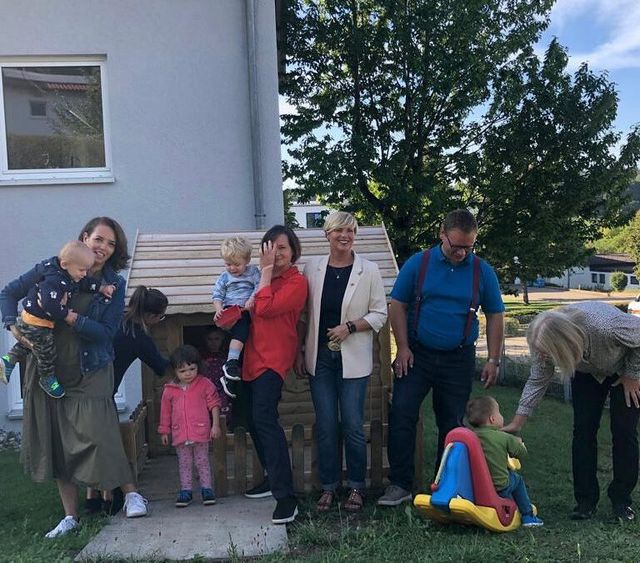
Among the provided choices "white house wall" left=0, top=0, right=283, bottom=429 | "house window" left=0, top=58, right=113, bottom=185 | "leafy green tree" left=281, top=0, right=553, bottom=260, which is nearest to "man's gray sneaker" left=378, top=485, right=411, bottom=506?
"white house wall" left=0, top=0, right=283, bottom=429

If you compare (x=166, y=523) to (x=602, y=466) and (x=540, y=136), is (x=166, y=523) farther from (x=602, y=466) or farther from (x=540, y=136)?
(x=540, y=136)

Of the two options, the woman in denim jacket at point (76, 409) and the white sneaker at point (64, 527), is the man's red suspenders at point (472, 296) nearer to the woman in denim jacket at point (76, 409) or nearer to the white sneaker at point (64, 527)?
the woman in denim jacket at point (76, 409)

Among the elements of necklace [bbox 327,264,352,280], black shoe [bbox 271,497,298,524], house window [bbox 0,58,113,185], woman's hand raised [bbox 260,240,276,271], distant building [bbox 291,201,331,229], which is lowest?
black shoe [bbox 271,497,298,524]

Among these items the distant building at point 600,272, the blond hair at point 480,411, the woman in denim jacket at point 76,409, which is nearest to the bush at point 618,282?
the distant building at point 600,272

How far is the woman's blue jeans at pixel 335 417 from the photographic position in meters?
4.19

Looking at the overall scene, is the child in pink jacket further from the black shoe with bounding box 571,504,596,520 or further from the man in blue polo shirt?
the black shoe with bounding box 571,504,596,520

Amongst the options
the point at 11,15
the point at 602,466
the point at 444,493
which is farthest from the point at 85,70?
the point at 602,466

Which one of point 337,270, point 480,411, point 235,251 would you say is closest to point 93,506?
point 235,251

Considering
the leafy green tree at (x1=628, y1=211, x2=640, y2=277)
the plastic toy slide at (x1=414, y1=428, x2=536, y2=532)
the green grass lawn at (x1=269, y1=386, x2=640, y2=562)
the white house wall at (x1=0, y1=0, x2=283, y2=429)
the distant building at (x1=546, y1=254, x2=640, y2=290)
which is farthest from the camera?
the distant building at (x1=546, y1=254, x2=640, y2=290)

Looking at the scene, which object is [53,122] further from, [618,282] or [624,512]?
[618,282]

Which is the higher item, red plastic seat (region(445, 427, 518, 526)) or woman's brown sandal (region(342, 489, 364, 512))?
red plastic seat (region(445, 427, 518, 526))

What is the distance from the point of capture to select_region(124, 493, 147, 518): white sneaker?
13.5 ft

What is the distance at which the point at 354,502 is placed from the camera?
4207mm

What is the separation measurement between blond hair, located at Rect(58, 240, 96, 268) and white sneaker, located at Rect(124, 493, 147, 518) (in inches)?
63.7
